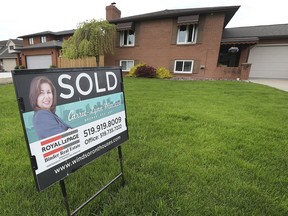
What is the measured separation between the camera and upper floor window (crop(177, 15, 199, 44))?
13.1 metres

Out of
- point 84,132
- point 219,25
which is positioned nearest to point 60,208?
point 84,132

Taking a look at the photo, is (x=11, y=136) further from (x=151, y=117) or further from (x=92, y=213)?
(x=151, y=117)

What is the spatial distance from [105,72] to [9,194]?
62.4 inches

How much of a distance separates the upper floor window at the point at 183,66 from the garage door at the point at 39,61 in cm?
1621

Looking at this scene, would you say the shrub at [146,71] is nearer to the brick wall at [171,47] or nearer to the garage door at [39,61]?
the brick wall at [171,47]

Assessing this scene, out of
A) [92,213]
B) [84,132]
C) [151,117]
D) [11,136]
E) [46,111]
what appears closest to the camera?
[46,111]

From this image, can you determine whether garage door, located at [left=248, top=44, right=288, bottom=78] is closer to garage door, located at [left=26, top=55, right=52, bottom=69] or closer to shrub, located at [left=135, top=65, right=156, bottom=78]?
shrub, located at [left=135, top=65, right=156, bottom=78]

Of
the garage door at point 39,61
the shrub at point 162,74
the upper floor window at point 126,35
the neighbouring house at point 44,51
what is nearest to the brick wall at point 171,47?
the upper floor window at point 126,35

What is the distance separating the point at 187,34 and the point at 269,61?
8.03 m

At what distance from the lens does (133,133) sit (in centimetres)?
332

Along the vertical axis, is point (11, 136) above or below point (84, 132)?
below

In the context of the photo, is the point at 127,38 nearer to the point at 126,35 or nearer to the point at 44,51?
the point at 126,35

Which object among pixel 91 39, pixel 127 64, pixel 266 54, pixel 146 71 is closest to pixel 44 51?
pixel 91 39

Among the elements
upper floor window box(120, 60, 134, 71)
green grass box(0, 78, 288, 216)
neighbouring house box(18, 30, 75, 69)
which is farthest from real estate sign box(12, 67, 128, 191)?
neighbouring house box(18, 30, 75, 69)
